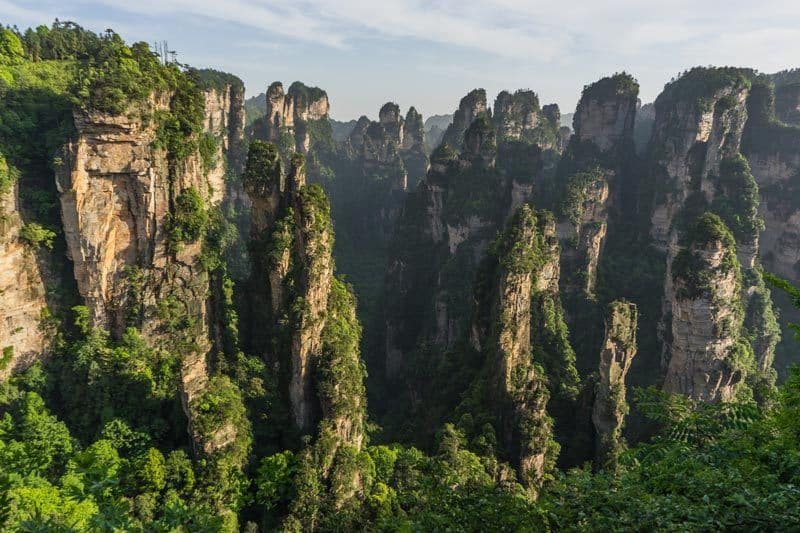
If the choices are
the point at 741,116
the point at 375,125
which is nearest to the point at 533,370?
the point at 741,116

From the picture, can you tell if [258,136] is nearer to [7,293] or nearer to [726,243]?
[7,293]

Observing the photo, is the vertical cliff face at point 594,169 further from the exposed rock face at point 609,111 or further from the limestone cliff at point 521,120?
Result: the limestone cliff at point 521,120

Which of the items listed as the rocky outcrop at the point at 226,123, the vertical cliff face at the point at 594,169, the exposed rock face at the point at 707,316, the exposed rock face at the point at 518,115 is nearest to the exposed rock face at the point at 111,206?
the rocky outcrop at the point at 226,123

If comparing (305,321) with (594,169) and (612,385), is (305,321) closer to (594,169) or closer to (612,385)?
(612,385)

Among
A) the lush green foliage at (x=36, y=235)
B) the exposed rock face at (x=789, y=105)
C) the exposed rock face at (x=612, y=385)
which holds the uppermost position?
the exposed rock face at (x=789, y=105)

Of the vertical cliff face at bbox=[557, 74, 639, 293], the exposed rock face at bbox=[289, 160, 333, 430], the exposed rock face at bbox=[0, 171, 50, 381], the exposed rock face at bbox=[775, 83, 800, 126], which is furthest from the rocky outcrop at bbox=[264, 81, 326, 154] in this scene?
the exposed rock face at bbox=[775, 83, 800, 126]

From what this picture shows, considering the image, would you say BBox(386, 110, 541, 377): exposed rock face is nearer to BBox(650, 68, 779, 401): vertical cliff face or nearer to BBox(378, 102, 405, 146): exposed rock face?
BBox(650, 68, 779, 401): vertical cliff face

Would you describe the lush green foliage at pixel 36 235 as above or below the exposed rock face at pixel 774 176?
below
